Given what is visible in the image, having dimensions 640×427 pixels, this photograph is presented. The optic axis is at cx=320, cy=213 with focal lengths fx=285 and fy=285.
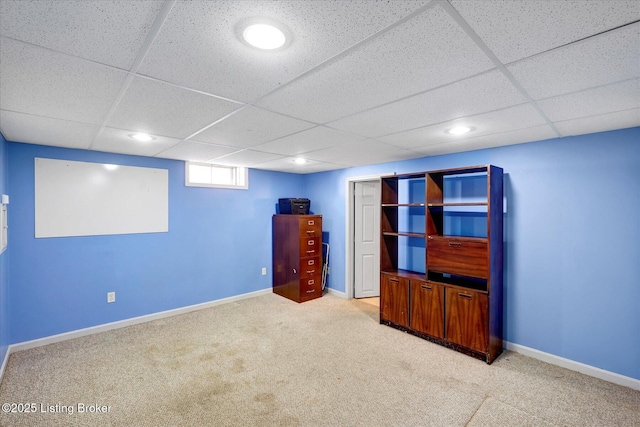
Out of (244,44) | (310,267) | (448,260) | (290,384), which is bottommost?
(290,384)

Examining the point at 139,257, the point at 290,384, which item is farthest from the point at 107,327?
the point at 290,384

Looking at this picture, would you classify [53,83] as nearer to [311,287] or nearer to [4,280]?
[4,280]

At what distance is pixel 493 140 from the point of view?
2943mm

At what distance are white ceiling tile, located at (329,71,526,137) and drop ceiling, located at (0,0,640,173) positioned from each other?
0.01 m

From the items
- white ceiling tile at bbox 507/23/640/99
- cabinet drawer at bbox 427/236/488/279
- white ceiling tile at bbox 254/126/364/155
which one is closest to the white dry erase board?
white ceiling tile at bbox 254/126/364/155

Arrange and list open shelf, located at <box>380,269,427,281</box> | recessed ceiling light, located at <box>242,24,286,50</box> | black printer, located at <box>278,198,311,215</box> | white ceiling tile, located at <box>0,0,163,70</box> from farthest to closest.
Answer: black printer, located at <box>278,198,311,215</box> < open shelf, located at <box>380,269,427,281</box> < recessed ceiling light, located at <box>242,24,286,50</box> < white ceiling tile, located at <box>0,0,163,70</box>

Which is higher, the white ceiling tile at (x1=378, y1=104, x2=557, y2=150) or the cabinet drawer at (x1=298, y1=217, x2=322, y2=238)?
the white ceiling tile at (x1=378, y1=104, x2=557, y2=150)

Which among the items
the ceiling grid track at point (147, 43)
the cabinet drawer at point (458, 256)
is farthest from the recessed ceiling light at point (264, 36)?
the cabinet drawer at point (458, 256)

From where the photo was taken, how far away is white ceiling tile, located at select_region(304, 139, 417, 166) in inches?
126

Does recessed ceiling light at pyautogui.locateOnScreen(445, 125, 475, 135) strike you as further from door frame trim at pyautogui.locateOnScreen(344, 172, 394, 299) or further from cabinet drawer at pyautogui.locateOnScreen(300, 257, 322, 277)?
cabinet drawer at pyautogui.locateOnScreen(300, 257, 322, 277)

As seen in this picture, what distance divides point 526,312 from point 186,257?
4342 mm

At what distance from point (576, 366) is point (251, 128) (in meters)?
3.73

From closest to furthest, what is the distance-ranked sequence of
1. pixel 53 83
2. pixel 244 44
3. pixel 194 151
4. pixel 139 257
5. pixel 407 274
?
pixel 244 44 < pixel 53 83 < pixel 194 151 < pixel 407 274 < pixel 139 257

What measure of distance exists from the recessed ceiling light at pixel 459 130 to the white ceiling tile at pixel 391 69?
973 mm
